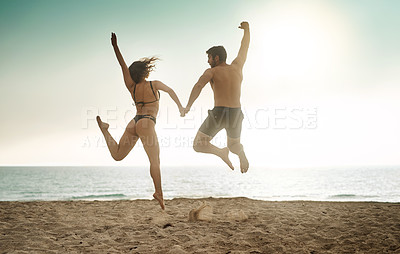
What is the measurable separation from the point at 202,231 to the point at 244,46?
3.48 meters

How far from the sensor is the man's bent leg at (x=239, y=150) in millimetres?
5097

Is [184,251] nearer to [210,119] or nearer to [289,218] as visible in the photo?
[210,119]

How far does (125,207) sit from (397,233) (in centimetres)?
700

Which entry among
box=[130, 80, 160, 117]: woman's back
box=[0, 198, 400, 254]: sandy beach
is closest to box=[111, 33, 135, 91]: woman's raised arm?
box=[130, 80, 160, 117]: woman's back

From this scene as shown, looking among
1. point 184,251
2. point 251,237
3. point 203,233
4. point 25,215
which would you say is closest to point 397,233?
point 251,237

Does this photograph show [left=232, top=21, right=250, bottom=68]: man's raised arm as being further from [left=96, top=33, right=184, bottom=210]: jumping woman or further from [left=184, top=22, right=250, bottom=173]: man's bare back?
[left=96, top=33, right=184, bottom=210]: jumping woman

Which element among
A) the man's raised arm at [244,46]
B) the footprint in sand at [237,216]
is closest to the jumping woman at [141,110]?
the man's raised arm at [244,46]

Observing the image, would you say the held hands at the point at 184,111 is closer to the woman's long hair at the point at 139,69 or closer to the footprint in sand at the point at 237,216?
the woman's long hair at the point at 139,69

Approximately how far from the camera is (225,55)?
4980 mm

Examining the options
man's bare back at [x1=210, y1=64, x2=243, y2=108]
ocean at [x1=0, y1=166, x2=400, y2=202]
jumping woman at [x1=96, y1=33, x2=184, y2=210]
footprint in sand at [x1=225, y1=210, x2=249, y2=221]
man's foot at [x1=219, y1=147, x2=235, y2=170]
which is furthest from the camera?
ocean at [x1=0, y1=166, x2=400, y2=202]

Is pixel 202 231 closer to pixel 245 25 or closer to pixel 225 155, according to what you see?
pixel 225 155

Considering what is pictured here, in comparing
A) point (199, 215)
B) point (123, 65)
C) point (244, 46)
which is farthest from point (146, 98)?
point (199, 215)

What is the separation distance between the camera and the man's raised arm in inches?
201

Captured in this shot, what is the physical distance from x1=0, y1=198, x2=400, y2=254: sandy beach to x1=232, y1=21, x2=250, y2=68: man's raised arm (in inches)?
117
